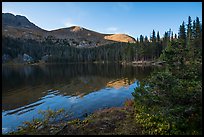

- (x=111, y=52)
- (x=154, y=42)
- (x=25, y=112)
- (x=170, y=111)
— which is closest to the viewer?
(x=170, y=111)

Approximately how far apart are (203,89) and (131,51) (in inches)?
4358

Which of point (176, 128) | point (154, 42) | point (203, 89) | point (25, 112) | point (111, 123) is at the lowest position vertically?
point (25, 112)

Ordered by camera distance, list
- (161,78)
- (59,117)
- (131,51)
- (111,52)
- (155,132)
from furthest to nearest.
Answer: (111,52)
(131,51)
(59,117)
(161,78)
(155,132)

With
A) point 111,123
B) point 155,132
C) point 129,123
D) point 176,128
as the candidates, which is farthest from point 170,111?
point 111,123

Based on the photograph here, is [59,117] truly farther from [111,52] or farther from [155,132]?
[111,52]

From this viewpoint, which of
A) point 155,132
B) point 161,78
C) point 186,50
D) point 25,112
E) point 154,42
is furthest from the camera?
point 154,42

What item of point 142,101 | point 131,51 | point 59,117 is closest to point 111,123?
point 142,101

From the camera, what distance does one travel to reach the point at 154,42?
104438 mm

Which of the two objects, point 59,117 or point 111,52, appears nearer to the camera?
point 59,117

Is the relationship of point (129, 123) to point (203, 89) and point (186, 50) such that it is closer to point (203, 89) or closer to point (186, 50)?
point (203, 89)

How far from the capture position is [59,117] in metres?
19.8

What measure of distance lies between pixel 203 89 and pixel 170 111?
2.00m

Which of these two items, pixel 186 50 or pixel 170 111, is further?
pixel 186 50

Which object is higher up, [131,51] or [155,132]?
[131,51]
